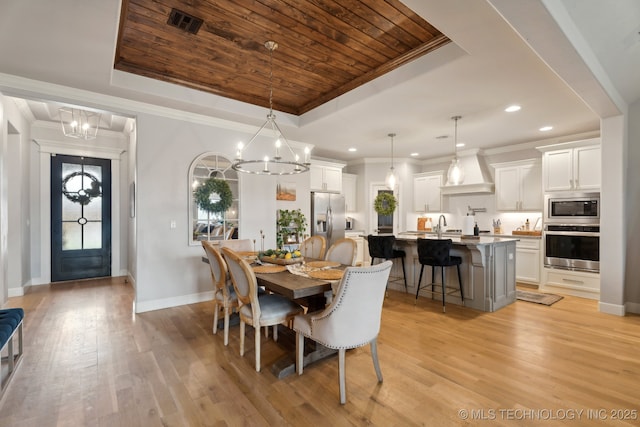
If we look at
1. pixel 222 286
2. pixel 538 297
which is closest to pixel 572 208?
pixel 538 297

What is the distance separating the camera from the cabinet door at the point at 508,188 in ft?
19.0

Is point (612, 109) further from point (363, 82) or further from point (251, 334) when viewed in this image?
point (251, 334)

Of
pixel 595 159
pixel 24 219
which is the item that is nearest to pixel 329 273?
pixel 595 159

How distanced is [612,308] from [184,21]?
18.9 feet

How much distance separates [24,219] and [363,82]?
18.4ft

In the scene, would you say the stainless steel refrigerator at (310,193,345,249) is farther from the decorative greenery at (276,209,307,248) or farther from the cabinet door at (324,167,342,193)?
the decorative greenery at (276,209,307,248)

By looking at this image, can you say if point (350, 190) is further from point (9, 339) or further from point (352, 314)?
point (9, 339)

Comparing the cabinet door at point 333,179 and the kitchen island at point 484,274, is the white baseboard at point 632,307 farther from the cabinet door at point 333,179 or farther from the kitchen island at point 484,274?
the cabinet door at point 333,179

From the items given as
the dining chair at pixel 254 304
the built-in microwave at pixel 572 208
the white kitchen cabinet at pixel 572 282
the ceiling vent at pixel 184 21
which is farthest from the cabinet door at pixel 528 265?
the ceiling vent at pixel 184 21

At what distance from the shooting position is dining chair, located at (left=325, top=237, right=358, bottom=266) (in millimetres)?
3457

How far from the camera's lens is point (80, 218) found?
18.8 ft

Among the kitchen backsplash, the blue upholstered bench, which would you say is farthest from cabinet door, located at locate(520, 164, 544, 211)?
the blue upholstered bench

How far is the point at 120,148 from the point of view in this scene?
6.02 metres

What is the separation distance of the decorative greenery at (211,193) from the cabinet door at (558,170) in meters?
5.17
